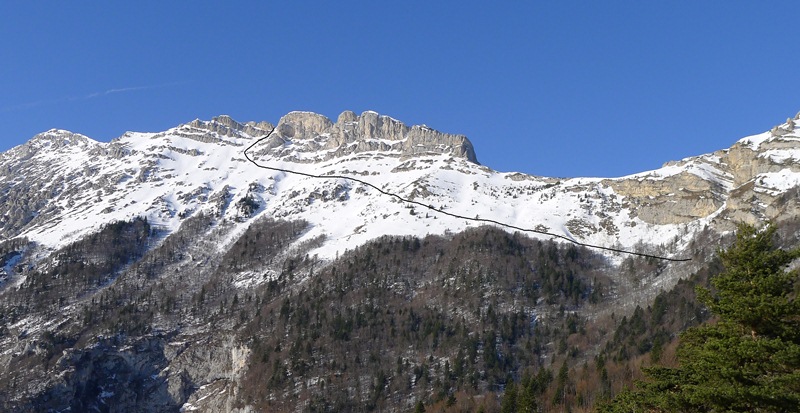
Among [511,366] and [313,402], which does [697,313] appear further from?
[313,402]

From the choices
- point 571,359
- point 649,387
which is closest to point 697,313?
point 571,359

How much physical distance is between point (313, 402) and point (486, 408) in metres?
46.7

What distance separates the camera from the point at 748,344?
2378 cm

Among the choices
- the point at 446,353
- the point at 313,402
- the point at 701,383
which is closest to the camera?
the point at 701,383

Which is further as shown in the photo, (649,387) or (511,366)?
(511,366)

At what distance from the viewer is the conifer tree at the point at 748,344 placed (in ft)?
76.7

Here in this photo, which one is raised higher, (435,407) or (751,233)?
(751,233)

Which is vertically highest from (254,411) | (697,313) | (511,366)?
(697,313)

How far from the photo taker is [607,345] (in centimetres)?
17400

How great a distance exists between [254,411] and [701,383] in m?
177

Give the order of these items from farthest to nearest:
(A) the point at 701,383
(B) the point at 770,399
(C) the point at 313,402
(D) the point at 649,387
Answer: (C) the point at 313,402 < (D) the point at 649,387 < (A) the point at 701,383 < (B) the point at 770,399

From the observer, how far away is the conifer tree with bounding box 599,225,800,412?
23.4 m

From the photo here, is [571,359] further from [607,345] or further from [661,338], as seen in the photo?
[661,338]

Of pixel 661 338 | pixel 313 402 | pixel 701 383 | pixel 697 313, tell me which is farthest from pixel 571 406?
pixel 701 383
